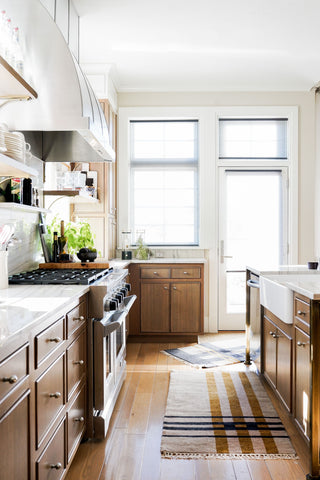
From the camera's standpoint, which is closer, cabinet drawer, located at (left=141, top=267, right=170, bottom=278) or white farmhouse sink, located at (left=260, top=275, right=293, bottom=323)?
white farmhouse sink, located at (left=260, top=275, right=293, bottom=323)

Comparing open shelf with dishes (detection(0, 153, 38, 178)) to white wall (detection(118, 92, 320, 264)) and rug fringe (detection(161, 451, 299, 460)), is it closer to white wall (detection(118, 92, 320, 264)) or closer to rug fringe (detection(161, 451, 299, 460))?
rug fringe (detection(161, 451, 299, 460))

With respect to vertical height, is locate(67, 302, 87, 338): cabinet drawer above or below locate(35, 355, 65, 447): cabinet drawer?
above

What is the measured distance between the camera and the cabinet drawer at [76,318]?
2082 mm

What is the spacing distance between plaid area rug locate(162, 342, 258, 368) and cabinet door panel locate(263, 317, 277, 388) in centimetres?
45

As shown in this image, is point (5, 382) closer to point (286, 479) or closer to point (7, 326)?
point (7, 326)

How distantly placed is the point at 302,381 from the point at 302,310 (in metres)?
0.37

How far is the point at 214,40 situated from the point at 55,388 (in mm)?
3459

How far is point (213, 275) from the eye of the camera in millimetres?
5320

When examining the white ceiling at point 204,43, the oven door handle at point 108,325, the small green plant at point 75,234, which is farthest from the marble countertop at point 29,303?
the white ceiling at point 204,43

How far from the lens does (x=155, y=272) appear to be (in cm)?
483

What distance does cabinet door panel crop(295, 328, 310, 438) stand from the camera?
222 centimetres

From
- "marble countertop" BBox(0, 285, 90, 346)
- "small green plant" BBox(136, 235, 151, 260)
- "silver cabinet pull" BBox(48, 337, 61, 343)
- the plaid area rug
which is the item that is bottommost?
the plaid area rug

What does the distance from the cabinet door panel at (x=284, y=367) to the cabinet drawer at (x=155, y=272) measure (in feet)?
6.93

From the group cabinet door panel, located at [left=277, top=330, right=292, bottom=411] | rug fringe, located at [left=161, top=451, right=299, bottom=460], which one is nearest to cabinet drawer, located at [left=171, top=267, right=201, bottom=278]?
cabinet door panel, located at [left=277, top=330, right=292, bottom=411]
